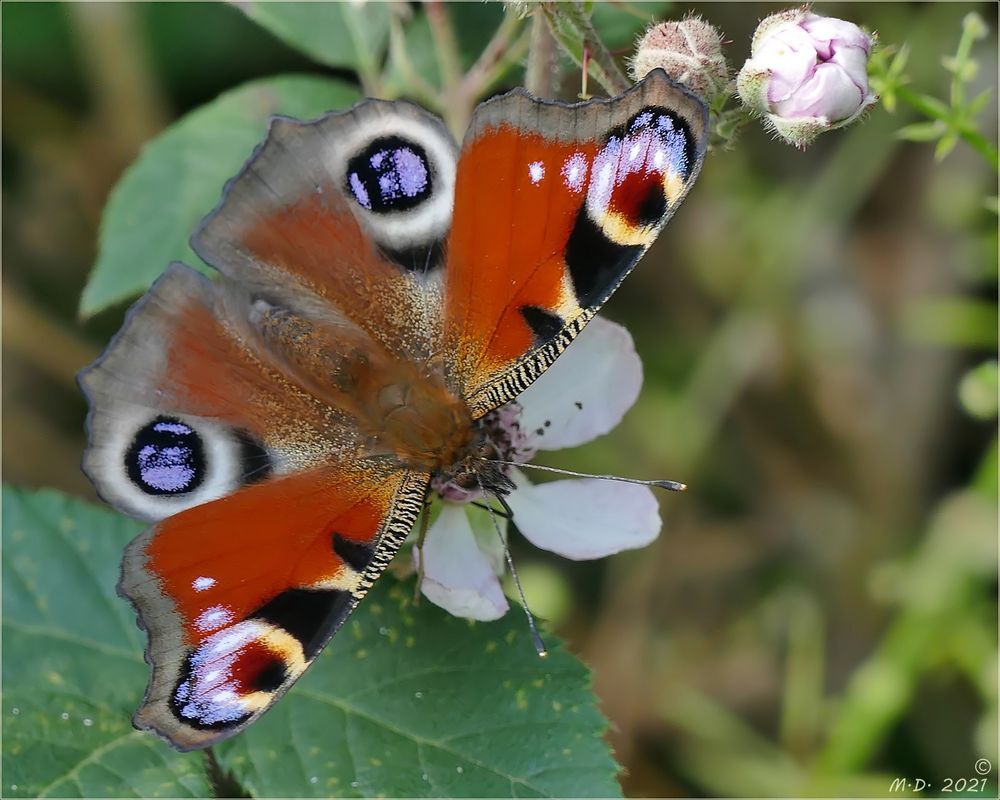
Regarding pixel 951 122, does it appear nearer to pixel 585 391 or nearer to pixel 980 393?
pixel 980 393

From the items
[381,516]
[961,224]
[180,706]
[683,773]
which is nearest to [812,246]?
[961,224]

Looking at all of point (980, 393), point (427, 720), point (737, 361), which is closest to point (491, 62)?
point (980, 393)

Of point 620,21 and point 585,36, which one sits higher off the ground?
point 620,21

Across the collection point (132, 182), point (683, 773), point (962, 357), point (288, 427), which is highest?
point (962, 357)

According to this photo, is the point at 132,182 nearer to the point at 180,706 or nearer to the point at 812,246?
the point at 180,706

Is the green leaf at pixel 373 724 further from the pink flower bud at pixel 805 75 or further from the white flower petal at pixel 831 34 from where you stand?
the white flower petal at pixel 831 34
